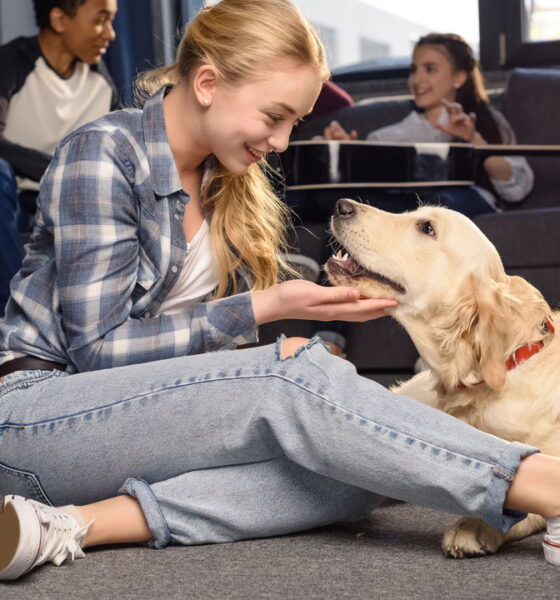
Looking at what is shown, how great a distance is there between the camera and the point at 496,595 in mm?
1167

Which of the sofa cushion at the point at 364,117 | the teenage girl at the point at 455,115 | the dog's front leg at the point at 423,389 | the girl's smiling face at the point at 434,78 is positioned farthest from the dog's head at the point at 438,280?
the sofa cushion at the point at 364,117

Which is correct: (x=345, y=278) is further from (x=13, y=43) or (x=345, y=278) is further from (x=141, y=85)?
(x=13, y=43)

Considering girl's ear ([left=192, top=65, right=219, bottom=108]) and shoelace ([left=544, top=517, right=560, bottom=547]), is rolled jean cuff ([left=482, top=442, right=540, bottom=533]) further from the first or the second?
girl's ear ([left=192, top=65, right=219, bottom=108])

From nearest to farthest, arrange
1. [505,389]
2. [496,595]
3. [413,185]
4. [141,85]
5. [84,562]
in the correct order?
[496,595], [84,562], [505,389], [141,85], [413,185]

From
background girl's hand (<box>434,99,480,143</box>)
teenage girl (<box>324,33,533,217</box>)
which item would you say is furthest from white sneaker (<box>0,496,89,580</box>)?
background girl's hand (<box>434,99,480,143</box>)

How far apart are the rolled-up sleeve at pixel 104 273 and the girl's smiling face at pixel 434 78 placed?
250 cm

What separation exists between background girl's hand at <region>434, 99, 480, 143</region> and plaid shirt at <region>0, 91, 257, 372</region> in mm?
2284

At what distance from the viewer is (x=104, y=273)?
1463mm

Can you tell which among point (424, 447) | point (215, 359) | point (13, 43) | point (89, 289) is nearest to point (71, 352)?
point (89, 289)

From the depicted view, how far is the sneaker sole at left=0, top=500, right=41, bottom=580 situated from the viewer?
1219 millimetres

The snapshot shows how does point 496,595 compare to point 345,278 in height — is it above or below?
below

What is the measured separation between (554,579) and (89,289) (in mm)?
827

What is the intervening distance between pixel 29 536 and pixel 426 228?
2.90 ft

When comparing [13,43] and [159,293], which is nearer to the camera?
[159,293]
